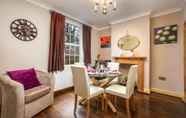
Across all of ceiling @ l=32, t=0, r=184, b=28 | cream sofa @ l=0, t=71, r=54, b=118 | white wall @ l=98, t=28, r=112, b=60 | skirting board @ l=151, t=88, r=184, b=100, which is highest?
ceiling @ l=32, t=0, r=184, b=28

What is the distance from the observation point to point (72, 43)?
4.22 metres

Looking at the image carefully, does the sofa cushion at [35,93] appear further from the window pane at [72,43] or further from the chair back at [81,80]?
the window pane at [72,43]

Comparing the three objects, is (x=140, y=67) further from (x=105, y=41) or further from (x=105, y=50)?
(x=105, y=41)

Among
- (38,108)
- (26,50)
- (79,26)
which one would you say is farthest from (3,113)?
(79,26)

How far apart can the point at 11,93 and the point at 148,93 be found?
342 centimetres

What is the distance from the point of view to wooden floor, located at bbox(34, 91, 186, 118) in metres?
2.22

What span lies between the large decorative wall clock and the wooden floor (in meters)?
1.74

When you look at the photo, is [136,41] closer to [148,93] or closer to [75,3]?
[148,93]

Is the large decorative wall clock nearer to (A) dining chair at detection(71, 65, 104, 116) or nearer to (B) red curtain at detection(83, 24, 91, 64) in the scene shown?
(A) dining chair at detection(71, 65, 104, 116)

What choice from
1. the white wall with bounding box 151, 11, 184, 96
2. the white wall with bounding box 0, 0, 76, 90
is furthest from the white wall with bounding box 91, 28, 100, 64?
the white wall with bounding box 151, 11, 184, 96

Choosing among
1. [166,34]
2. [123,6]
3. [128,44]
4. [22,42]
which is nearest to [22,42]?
[22,42]

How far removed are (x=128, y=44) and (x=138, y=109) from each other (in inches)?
88.8

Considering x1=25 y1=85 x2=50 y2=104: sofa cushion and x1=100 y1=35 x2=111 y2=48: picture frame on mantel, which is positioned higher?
x1=100 y1=35 x2=111 y2=48: picture frame on mantel

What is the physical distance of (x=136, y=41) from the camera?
12.6 ft
